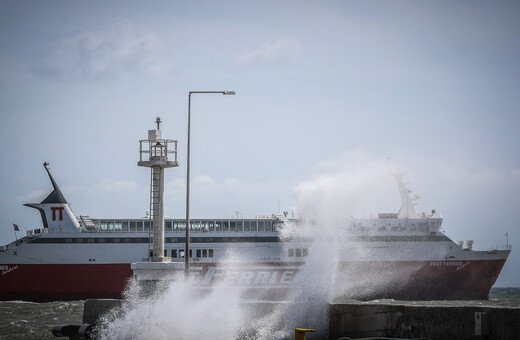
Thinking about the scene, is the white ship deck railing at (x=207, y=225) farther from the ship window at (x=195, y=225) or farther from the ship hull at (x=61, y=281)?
the ship hull at (x=61, y=281)

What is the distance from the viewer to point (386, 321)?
42.2 ft

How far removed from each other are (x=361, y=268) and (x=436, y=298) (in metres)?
6.09

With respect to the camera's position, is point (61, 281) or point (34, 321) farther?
point (61, 281)

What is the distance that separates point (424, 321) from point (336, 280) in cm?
3462

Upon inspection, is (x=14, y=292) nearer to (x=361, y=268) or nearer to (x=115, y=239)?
(x=115, y=239)

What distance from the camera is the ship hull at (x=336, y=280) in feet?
151

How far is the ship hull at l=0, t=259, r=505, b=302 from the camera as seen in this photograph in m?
46.0

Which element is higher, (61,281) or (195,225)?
(195,225)

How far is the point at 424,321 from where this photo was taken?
40.0ft

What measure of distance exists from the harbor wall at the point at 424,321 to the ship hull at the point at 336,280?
104 feet

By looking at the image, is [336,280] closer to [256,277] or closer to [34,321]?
[256,277]

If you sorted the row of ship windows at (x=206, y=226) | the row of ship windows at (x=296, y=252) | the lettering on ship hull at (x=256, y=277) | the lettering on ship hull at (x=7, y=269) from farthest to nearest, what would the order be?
Result: the row of ship windows at (x=206, y=226)
the lettering on ship hull at (x=7, y=269)
the row of ship windows at (x=296, y=252)
the lettering on ship hull at (x=256, y=277)

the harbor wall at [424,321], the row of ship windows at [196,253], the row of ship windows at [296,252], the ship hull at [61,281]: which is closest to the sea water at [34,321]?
the harbor wall at [424,321]

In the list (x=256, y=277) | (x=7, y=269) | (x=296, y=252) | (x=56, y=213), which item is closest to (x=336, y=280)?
(x=296, y=252)
